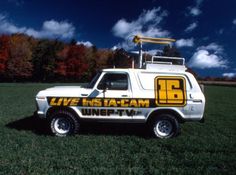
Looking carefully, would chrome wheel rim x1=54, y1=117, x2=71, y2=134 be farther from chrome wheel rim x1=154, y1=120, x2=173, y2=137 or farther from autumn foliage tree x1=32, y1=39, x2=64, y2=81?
autumn foliage tree x1=32, y1=39, x2=64, y2=81

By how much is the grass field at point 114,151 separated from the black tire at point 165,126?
0.27 metres

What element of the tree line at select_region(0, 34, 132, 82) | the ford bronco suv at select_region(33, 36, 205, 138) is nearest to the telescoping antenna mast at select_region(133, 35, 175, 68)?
the ford bronco suv at select_region(33, 36, 205, 138)

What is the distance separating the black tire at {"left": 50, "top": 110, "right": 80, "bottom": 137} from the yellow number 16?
2.67 metres

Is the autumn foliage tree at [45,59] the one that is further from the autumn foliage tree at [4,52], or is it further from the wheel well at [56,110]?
the wheel well at [56,110]

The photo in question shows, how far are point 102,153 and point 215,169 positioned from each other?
8.87 ft

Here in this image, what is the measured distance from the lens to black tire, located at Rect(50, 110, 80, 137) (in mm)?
8462

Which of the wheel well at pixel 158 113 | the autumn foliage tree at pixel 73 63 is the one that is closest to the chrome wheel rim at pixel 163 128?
the wheel well at pixel 158 113

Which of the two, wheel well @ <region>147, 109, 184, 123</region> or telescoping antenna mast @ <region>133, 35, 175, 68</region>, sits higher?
telescoping antenna mast @ <region>133, 35, 175, 68</region>

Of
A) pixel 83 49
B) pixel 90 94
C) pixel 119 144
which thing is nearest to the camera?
pixel 119 144

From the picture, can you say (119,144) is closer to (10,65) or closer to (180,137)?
(180,137)

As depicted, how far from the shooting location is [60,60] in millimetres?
67812

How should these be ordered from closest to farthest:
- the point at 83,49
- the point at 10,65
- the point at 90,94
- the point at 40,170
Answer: the point at 40,170 < the point at 90,94 < the point at 10,65 < the point at 83,49

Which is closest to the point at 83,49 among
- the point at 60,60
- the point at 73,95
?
the point at 60,60

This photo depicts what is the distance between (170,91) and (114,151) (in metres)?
2.74
